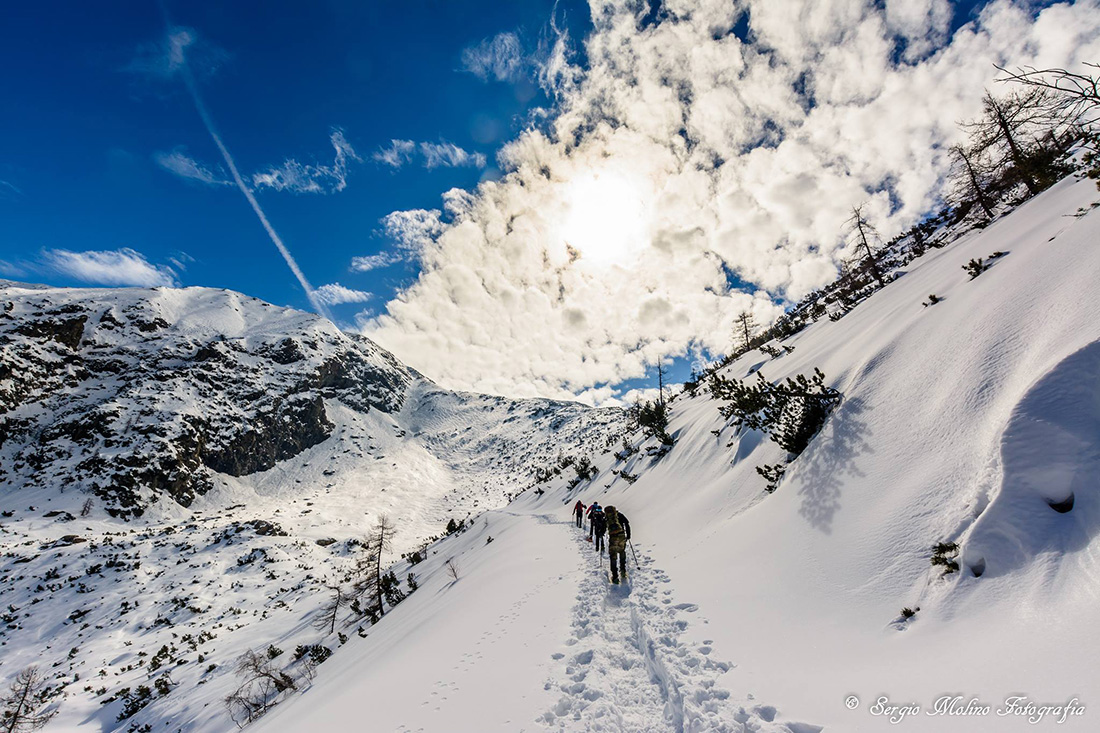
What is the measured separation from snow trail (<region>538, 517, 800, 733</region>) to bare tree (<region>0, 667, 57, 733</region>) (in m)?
22.5

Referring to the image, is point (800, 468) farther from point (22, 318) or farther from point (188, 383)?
point (22, 318)

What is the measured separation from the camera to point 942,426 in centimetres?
504

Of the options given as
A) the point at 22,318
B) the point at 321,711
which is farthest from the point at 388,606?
the point at 22,318

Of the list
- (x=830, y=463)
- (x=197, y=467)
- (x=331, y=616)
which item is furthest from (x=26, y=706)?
(x=197, y=467)

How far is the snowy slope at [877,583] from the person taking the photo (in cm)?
308

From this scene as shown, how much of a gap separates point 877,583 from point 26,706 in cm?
3084

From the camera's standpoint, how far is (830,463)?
658 centimetres

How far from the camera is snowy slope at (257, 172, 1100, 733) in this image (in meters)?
3.08

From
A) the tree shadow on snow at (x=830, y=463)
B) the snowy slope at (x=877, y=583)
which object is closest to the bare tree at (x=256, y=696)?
the snowy slope at (x=877, y=583)

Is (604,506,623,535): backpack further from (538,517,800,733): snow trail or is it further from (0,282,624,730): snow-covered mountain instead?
(0,282,624,730): snow-covered mountain

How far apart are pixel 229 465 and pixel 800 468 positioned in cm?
8369

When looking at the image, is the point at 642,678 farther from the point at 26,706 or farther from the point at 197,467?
the point at 197,467

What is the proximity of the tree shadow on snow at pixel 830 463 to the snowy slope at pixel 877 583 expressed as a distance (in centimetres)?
4

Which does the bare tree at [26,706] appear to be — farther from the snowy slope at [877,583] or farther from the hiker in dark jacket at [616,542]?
the hiker in dark jacket at [616,542]
